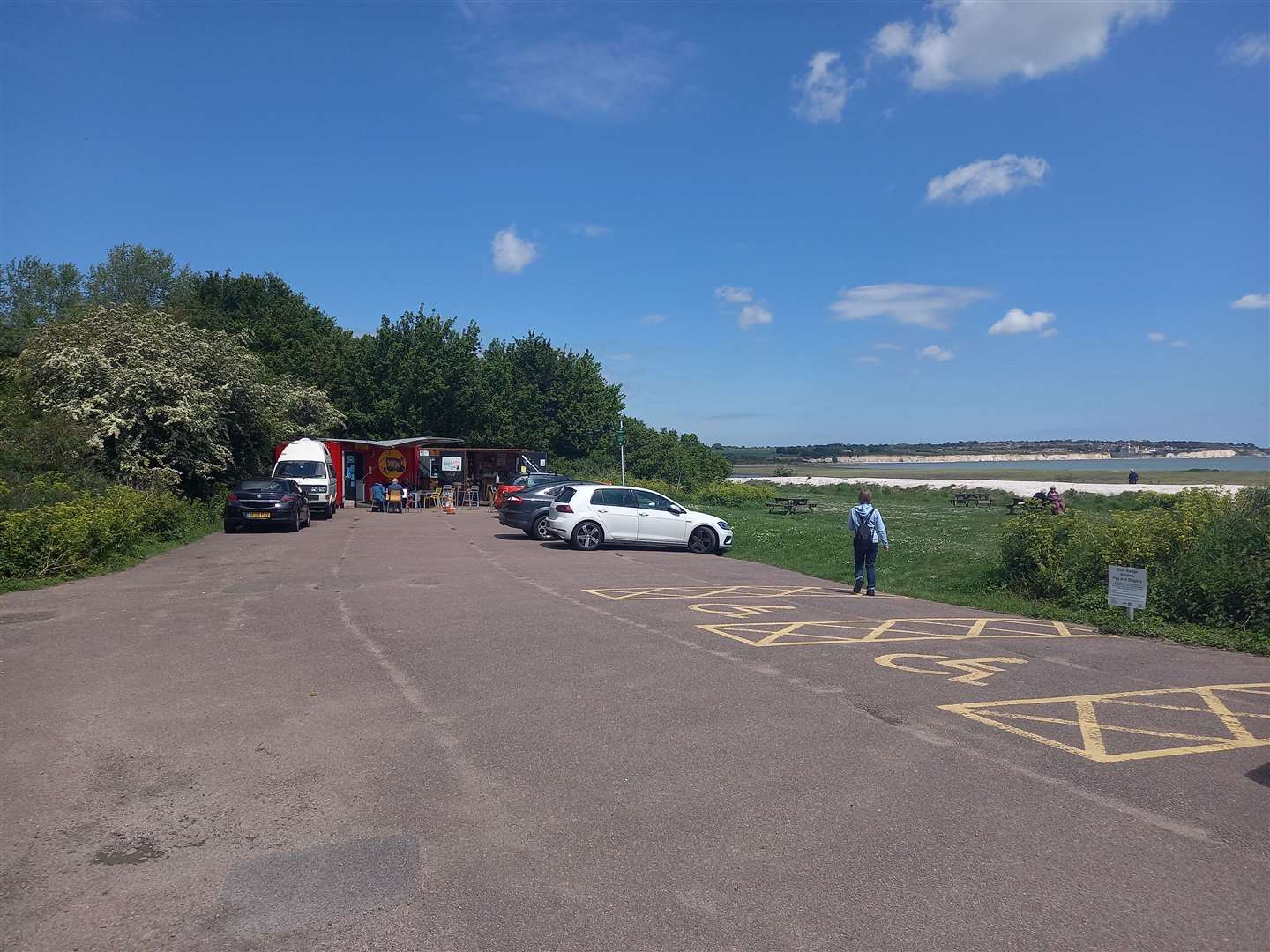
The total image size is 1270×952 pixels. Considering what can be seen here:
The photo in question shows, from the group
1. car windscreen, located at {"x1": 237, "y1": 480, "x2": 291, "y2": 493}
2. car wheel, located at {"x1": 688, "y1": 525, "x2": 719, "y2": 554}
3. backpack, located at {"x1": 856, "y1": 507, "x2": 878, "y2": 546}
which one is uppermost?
car windscreen, located at {"x1": 237, "y1": 480, "x2": 291, "y2": 493}

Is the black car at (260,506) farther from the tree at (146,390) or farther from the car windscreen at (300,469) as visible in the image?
the car windscreen at (300,469)

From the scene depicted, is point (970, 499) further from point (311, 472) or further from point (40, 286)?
point (40, 286)

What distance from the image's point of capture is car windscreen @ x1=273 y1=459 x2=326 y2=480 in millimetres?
29750

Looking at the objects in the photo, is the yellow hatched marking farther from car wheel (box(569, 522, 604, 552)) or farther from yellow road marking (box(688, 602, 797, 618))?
car wheel (box(569, 522, 604, 552))

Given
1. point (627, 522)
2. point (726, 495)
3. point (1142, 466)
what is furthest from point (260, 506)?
point (1142, 466)

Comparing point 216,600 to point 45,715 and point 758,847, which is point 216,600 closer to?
point 45,715

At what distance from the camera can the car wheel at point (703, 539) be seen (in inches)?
846

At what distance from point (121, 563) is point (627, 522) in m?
10.4

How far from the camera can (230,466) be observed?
29.3 metres

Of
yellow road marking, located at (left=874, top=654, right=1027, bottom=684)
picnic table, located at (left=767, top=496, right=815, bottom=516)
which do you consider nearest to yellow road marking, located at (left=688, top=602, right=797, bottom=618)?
yellow road marking, located at (left=874, top=654, right=1027, bottom=684)

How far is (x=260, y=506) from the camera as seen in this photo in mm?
23547

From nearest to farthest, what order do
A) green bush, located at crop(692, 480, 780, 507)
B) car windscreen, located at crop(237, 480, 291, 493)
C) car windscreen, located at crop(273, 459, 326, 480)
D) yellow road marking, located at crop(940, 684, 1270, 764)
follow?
yellow road marking, located at crop(940, 684, 1270, 764) < car windscreen, located at crop(237, 480, 291, 493) < car windscreen, located at crop(273, 459, 326, 480) < green bush, located at crop(692, 480, 780, 507)

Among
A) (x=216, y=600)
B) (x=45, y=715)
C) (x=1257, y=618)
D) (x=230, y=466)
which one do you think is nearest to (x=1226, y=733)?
(x=1257, y=618)

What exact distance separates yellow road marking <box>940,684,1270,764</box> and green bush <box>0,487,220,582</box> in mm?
13238
